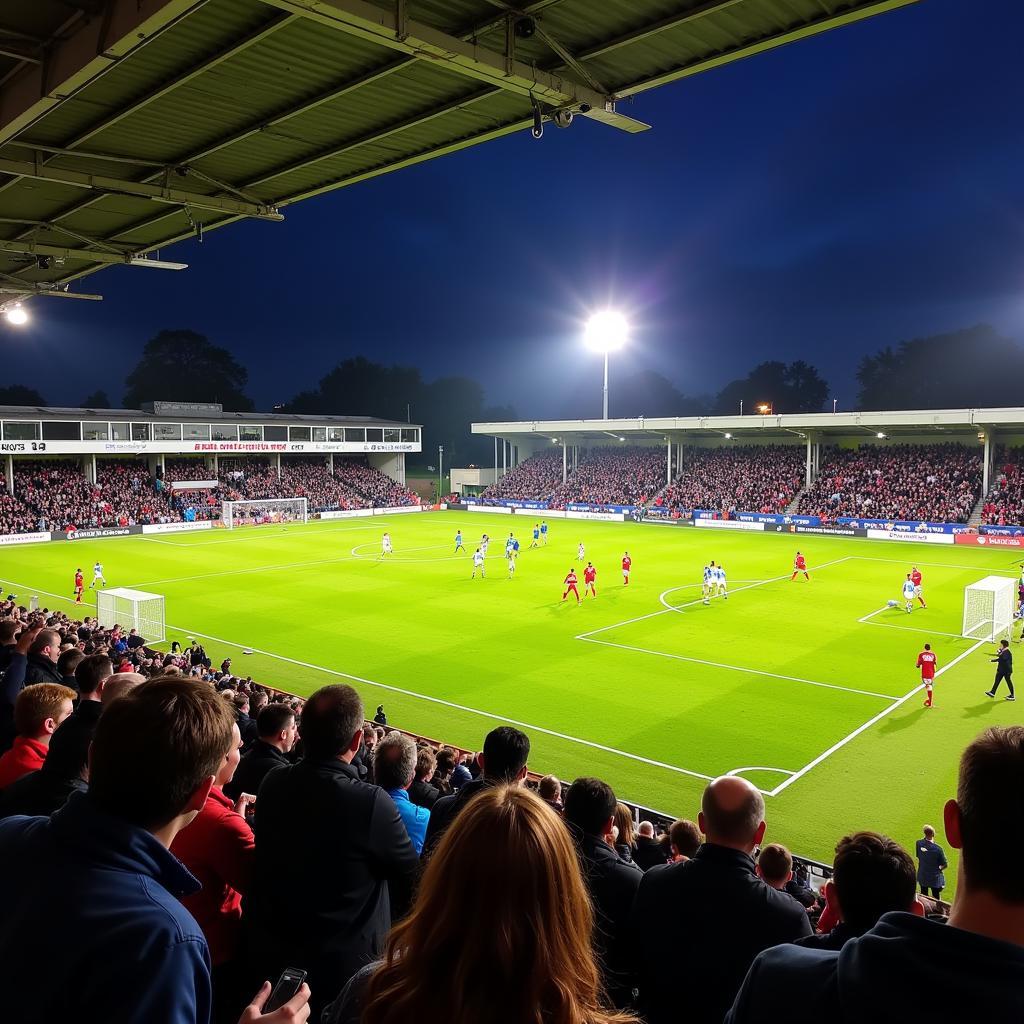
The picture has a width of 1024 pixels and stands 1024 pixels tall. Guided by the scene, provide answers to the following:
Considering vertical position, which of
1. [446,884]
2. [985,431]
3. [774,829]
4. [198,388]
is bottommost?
[774,829]

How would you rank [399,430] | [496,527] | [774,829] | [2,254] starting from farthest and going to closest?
[399,430] → [496,527] → [2,254] → [774,829]

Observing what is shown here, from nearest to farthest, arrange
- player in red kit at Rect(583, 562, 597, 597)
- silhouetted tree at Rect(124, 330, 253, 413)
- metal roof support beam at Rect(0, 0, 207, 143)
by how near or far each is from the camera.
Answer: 1. metal roof support beam at Rect(0, 0, 207, 143)
2. player in red kit at Rect(583, 562, 597, 597)
3. silhouetted tree at Rect(124, 330, 253, 413)

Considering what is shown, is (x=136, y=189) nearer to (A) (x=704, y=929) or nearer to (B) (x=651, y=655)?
(A) (x=704, y=929)

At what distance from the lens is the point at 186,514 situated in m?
55.9

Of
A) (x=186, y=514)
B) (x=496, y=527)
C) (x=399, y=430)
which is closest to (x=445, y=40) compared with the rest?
(x=496, y=527)

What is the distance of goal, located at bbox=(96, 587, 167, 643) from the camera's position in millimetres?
23406

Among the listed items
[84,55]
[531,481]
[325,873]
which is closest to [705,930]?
[325,873]

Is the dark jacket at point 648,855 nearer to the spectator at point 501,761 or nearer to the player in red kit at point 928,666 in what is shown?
the spectator at point 501,761

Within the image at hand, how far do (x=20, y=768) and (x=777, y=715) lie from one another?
15.3m

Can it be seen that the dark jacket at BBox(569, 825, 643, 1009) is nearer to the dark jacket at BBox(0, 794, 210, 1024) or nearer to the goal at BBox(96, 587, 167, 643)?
the dark jacket at BBox(0, 794, 210, 1024)

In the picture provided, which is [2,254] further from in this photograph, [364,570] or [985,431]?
[985,431]

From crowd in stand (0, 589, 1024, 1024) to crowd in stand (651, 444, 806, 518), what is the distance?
5306 centimetres

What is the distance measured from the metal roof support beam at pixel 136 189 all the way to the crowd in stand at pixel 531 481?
55.6 m

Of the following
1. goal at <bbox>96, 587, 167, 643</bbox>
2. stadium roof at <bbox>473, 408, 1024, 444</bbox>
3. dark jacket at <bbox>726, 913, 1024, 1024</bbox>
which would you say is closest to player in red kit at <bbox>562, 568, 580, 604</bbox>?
goal at <bbox>96, 587, 167, 643</bbox>
